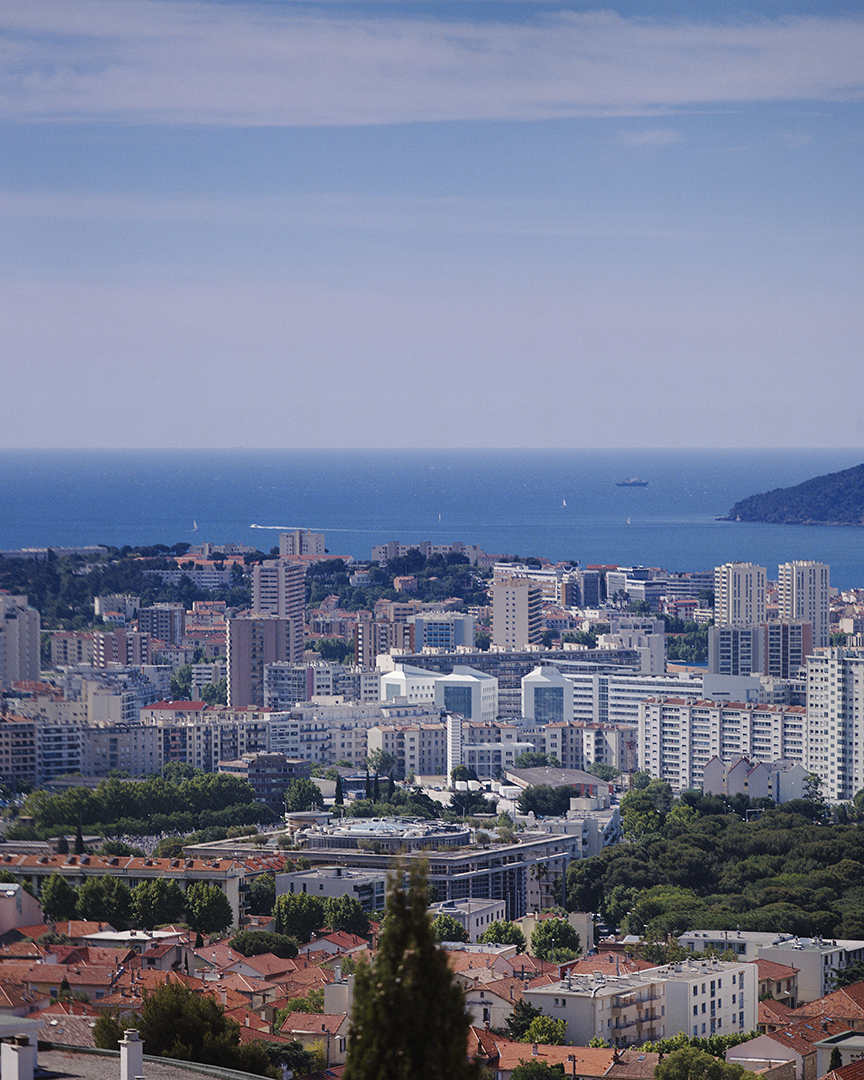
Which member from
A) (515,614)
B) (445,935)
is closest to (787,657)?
(515,614)

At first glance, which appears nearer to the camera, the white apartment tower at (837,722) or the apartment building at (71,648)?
the white apartment tower at (837,722)

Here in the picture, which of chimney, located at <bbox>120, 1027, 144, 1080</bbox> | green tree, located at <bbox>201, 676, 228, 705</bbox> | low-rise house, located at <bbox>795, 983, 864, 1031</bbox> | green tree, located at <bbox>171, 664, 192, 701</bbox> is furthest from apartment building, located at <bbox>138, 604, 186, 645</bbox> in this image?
chimney, located at <bbox>120, 1027, 144, 1080</bbox>

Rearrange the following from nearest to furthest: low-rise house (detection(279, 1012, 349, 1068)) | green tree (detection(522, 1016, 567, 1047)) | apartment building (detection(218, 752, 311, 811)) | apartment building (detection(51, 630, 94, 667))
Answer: low-rise house (detection(279, 1012, 349, 1068)), green tree (detection(522, 1016, 567, 1047)), apartment building (detection(218, 752, 311, 811)), apartment building (detection(51, 630, 94, 667))

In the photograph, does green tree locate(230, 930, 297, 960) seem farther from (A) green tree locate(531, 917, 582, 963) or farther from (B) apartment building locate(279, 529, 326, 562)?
(B) apartment building locate(279, 529, 326, 562)

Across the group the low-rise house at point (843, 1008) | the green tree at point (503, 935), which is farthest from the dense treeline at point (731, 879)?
the low-rise house at point (843, 1008)

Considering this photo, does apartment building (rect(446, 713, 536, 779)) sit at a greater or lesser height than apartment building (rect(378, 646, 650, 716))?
lesser

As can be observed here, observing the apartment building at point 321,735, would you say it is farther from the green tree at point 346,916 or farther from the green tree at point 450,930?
the green tree at point 450,930
